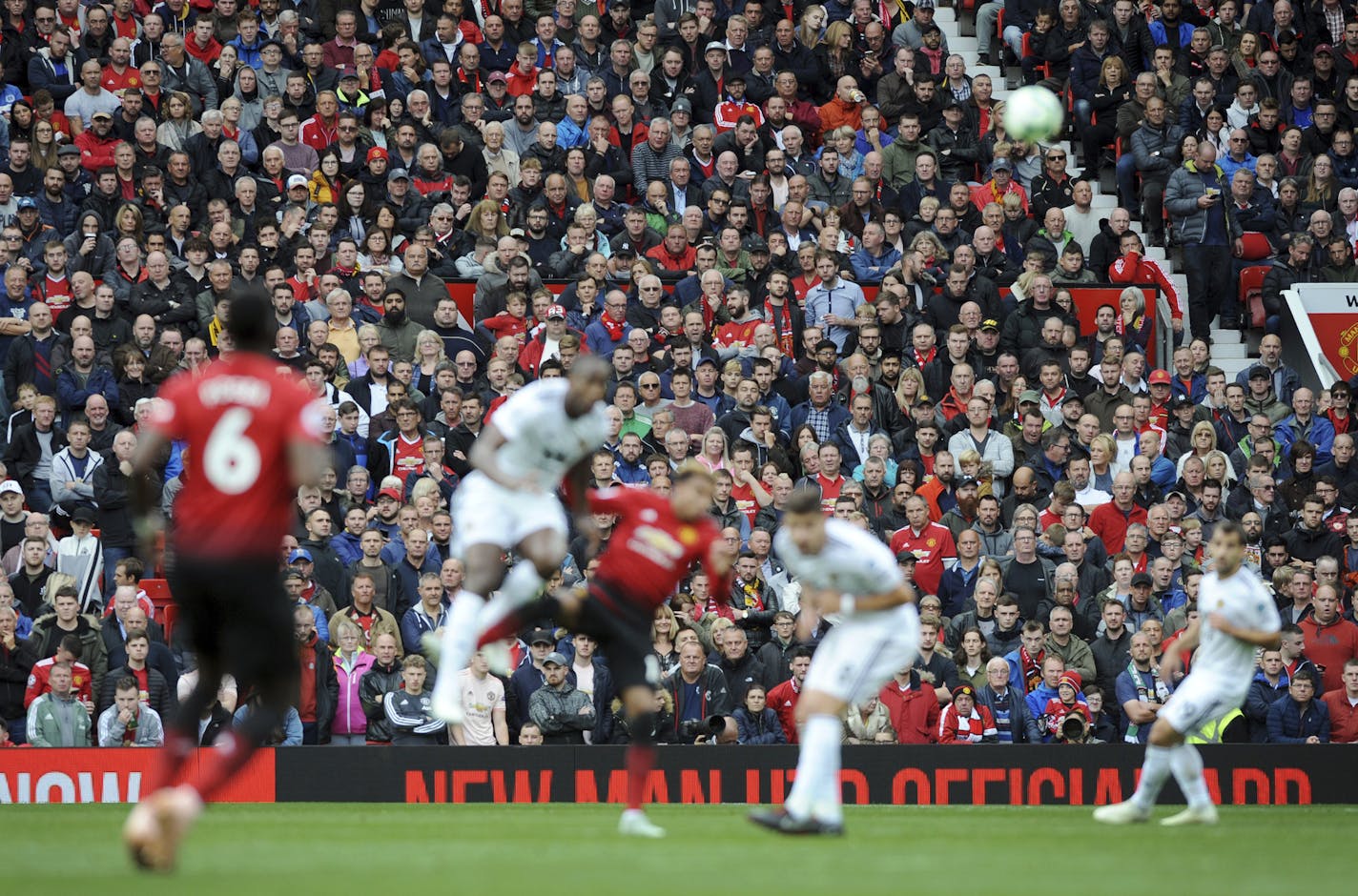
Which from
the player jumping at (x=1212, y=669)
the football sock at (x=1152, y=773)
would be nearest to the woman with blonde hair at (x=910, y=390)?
the player jumping at (x=1212, y=669)

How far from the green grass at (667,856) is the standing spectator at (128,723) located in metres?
3.19

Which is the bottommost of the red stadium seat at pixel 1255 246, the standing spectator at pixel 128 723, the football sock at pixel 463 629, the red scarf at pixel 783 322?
the standing spectator at pixel 128 723

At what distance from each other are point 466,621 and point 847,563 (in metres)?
2.86

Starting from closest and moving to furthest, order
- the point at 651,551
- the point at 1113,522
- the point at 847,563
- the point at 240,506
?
the point at 240,506 < the point at 847,563 < the point at 651,551 < the point at 1113,522

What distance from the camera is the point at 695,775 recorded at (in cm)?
1766

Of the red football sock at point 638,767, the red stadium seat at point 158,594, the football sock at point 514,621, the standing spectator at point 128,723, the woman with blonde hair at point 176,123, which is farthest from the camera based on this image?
the woman with blonde hair at point 176,123

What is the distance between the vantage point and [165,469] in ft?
67.3

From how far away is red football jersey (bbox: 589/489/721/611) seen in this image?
40.7 feet

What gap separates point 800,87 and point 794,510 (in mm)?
16079

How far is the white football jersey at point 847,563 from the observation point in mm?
11188

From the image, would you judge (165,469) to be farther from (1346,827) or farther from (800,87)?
(1346,827)

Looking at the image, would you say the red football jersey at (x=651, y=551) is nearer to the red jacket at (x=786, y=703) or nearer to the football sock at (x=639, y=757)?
the football sock at (x=639, y=757)

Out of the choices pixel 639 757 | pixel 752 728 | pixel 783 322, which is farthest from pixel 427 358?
pixel 639 757

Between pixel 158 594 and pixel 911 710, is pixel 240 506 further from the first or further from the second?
pixel 158 594
